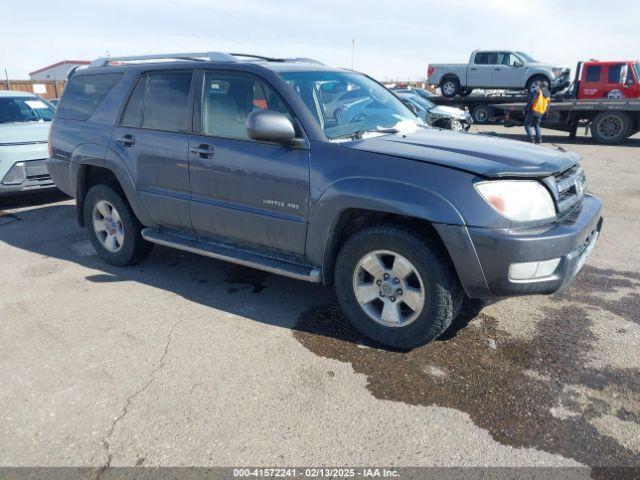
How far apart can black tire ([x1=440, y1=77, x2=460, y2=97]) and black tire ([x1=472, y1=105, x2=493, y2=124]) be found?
141 cm

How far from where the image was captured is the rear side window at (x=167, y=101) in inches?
166

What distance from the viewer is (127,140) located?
4.56m

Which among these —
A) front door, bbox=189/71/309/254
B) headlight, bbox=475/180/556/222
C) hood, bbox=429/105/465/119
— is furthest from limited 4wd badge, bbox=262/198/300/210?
hood, bbox=429/105/465/119

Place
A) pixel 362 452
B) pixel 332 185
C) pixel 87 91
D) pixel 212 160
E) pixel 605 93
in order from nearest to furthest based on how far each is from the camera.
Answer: pixel 362 452, pixel 332 185, pixel 212 160, pixel 87 91, pixel 605 93

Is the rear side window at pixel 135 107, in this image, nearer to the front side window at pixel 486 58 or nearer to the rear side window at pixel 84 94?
the rear side window at pixel 84 94

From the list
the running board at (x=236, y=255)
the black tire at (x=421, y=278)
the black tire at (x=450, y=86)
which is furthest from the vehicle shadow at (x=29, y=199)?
the black tire at (x=450, y=86)

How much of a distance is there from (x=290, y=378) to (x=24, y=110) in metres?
7.60

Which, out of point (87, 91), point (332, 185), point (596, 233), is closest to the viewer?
point (332, 185)

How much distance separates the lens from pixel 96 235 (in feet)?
16.9

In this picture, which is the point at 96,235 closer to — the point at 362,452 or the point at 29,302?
the point at 29,302

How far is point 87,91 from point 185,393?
342cm

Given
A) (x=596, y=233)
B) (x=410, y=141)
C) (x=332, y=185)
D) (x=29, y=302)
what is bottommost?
(x=29, y=302)

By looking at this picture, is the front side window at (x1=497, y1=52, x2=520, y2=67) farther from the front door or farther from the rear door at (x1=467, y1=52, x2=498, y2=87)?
the front door

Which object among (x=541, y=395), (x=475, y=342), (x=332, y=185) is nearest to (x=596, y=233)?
(x=475, y=342)
